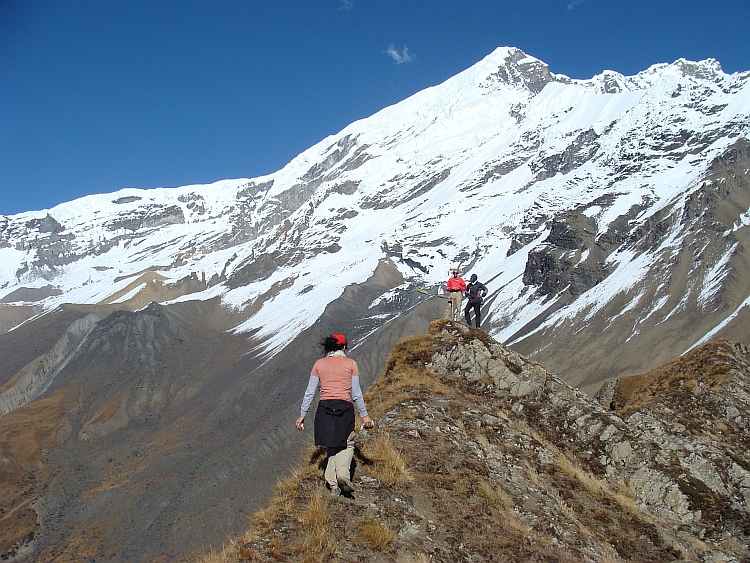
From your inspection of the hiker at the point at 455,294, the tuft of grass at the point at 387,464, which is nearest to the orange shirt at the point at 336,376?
the tuft of grass at the point at 387,464

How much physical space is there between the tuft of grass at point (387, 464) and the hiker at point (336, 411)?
28.6 inches

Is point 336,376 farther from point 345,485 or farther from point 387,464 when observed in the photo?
point 387,464

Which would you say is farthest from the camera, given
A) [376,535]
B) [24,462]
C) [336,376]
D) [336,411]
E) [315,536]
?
[24,462]

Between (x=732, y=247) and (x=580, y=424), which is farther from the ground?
(x=580, y=424)

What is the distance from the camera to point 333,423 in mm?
11609

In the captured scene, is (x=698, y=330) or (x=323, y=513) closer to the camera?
(x=323, y=513)

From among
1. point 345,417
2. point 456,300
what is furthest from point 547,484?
point 456,300

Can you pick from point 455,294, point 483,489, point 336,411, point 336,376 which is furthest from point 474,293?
point 336,411

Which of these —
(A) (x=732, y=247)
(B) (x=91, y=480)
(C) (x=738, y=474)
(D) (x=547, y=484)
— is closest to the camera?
(D) (x=547, y=484)

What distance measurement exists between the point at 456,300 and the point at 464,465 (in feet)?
43.0

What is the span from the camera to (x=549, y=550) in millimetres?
11266

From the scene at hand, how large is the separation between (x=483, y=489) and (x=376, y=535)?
3.09m

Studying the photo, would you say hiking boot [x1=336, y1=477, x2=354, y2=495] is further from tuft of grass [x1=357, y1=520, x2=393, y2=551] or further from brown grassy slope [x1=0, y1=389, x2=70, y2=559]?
brown grassy slope [x1=0, y1=389, x2=70, y2=559]

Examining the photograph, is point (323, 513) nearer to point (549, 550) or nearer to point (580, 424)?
point (549, 550)
